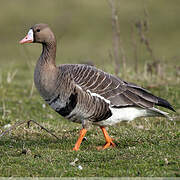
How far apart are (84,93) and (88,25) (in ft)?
91.6

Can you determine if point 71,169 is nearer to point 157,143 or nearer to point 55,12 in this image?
point 157,143

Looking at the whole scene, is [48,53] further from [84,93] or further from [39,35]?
[84,93]

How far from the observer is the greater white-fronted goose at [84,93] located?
6621 mm

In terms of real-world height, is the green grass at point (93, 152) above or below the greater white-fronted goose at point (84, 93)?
below

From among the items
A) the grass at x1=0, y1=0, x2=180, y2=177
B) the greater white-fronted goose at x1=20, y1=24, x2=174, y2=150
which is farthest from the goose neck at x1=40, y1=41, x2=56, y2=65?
the grass at x1=0, y1=0, x2=180, y2=177

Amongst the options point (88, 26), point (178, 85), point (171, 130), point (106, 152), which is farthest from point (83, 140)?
point (88, 26)

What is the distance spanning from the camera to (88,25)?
1337 inches

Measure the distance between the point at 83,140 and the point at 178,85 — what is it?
240 inches

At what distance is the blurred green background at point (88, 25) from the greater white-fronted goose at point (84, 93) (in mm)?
19882

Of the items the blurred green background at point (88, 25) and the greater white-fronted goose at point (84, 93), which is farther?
the blurred green background at point (88, 25)

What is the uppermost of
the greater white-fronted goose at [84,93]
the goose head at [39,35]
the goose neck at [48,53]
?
the goose head at [39,35]

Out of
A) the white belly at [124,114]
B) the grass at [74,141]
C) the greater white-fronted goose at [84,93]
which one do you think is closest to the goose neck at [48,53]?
the greater white-fronted goose at [84,93]

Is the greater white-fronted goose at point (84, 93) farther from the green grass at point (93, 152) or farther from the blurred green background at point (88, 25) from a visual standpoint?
the blurred green background at point (88, 25)

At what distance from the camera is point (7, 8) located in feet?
122
